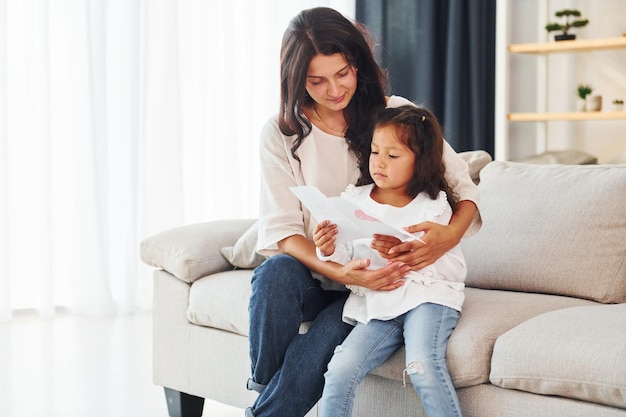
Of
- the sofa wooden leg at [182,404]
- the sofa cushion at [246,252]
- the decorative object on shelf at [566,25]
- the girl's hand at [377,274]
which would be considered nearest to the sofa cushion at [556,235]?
the girl's hand at [377,274]

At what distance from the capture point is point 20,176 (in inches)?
156

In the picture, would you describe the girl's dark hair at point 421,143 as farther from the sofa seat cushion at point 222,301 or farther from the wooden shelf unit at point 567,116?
the wooden shelf unit at point 567,116

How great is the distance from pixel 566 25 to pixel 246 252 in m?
2.11

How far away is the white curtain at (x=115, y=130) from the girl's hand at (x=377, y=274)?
93.3 inches

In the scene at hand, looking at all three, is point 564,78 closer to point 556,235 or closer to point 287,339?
point 556,235

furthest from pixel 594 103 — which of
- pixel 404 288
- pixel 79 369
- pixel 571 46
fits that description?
pixel 79 369

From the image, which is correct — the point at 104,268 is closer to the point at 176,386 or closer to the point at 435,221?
the point at 176,386

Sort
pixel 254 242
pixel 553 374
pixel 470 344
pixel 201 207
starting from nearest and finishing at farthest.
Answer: pixel 553 374, pixel 470 344, pixel 254 242, pixel 201 207

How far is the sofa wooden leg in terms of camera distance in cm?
255

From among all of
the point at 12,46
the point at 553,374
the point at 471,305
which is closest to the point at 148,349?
the point at 12,46

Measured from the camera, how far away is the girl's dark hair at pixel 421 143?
6.50 feet

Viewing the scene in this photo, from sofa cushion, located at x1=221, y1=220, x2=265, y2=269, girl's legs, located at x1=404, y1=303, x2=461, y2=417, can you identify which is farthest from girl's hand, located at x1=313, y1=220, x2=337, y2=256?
sofa cushion, located at x1=221, y1=220, x2=265, y2=269

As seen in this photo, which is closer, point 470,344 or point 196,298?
point 470,344

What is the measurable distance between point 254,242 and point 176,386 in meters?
0.48
